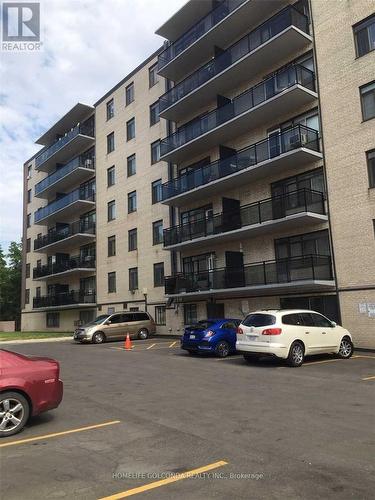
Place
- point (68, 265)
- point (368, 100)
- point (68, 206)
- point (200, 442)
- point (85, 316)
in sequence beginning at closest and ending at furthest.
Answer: point (200, 442)
point (368, 100)
point (85, 316)
point (68, 206)
point (68, 265)

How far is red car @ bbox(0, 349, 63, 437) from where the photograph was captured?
264 inches

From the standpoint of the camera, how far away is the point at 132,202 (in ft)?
113

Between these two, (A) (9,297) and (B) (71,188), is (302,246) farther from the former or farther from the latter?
(A) (9,297)

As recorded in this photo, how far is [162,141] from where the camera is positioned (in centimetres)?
2861

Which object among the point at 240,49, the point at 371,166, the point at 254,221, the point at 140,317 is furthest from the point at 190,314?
the point at 240,49

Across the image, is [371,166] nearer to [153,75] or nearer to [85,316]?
[153,75]

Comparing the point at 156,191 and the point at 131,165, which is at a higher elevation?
the point at 131,165

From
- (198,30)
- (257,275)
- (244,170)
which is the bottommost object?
(257,275)

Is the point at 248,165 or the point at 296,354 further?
the point at 248,165

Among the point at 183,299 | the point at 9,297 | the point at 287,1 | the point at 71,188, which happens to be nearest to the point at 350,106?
the point at 287,1

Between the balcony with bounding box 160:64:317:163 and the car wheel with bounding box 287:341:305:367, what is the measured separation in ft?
39.3

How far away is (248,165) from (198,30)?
388 inches

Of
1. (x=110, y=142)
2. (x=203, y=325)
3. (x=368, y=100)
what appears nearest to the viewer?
(x=203, y=325)

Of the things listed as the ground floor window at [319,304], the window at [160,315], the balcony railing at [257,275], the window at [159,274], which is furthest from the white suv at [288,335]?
the window at [159,274]
